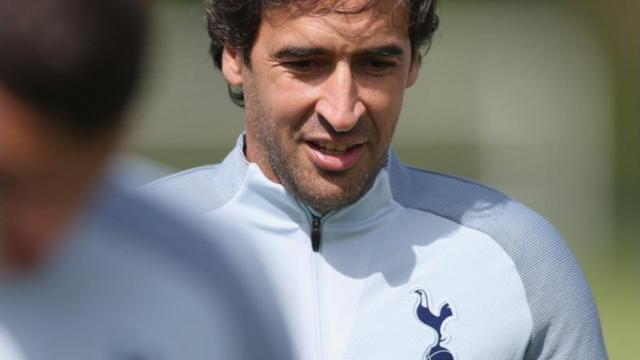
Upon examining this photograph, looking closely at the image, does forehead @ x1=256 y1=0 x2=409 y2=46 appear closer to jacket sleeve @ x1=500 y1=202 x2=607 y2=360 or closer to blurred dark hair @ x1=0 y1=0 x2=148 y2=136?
jacket sleeve @ x1=500 y1=202 x2=607 y2=360

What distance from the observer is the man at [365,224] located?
317cm

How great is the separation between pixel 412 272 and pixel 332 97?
0.42 meters

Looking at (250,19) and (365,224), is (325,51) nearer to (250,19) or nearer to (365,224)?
(250,19)

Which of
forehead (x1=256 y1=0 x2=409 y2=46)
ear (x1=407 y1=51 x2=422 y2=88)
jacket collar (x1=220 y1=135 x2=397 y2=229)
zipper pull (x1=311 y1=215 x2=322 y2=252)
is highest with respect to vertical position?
forehead (x1=256 y1=0 x2=409 y2=46)

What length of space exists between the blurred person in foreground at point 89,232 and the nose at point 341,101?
1.53 metres

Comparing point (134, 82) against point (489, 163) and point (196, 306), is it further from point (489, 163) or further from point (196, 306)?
point (489, 163)

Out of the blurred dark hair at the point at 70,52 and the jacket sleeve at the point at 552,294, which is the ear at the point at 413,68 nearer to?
the jacket sleeve at the point at 552,294

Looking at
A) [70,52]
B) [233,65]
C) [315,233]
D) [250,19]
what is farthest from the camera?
[233,65]

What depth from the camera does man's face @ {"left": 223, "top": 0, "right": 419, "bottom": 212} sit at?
3.15m

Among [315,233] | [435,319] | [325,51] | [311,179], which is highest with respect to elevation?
[325,51]

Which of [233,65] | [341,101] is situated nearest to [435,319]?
[341,101]

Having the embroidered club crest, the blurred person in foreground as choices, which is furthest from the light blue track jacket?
the blurred person in foreground

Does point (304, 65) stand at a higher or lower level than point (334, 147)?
higher

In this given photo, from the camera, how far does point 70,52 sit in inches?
57.8
